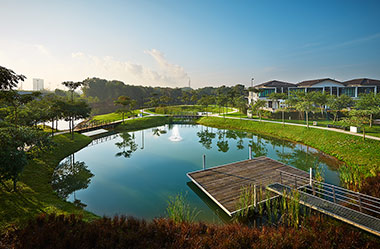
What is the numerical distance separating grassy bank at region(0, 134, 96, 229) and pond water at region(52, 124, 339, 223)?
84cm

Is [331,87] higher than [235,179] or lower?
higher

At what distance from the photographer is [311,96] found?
28859mm

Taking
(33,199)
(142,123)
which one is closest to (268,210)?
(33,199)

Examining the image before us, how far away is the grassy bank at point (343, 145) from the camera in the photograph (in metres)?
13.4

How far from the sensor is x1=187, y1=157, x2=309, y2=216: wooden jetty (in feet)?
32.7

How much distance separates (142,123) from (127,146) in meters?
15.5

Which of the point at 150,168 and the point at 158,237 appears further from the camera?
the point at 150,168

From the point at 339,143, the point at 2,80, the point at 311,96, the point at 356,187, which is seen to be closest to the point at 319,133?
the point at 339,143

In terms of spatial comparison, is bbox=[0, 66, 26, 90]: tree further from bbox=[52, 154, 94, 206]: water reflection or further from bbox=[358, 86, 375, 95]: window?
bbox=[358, 86, 375, 95]: window

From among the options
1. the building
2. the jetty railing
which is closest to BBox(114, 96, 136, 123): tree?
the building

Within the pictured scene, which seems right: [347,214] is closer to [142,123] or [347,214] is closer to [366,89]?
[142,123]

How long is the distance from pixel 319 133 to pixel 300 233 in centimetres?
2027

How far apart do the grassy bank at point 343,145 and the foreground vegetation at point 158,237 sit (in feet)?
21.0

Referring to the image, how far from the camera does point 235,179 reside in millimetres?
12125
